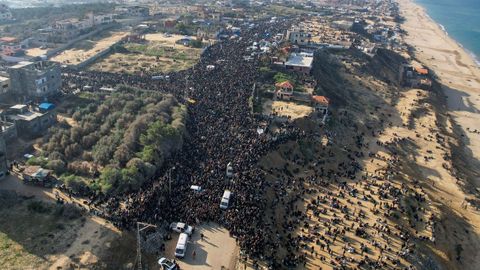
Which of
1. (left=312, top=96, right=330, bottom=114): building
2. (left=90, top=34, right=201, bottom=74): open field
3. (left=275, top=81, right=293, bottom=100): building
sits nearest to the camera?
(left=312, top=96, right=330, bottom=114): building

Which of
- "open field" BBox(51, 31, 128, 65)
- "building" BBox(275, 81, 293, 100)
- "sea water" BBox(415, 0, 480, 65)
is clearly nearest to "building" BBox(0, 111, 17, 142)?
"open field" BBox(51, 31, 128, 65)

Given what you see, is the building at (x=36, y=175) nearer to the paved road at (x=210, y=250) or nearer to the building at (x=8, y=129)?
the building at (x=8, y=129)

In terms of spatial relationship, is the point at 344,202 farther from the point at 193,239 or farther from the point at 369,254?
the point at 193,239

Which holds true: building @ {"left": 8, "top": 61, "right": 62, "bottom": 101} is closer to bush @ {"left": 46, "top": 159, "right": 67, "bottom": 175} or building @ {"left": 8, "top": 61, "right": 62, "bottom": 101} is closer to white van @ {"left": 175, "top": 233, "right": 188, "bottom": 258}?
bush @ {"left": 46, "top": 159, "right": 67, "bottom": 175}

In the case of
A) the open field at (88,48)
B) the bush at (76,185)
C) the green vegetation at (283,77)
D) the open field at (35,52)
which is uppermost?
the green vegetation at (283,77)

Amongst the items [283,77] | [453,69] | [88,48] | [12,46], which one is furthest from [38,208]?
[453,69]

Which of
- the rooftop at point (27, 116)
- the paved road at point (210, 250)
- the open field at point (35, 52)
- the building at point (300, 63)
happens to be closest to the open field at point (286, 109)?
the building at point (300, 63)

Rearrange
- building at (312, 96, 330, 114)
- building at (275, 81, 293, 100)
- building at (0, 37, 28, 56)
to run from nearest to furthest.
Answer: building at (312, 96, 330, 114) < building at (275, 81, 293, 100) < building at (0, 37, 28, 56)
